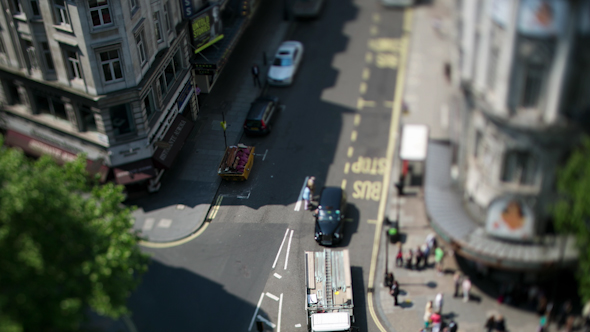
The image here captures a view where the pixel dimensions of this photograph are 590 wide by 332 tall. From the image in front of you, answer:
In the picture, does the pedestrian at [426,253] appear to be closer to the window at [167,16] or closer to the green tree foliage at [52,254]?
the green tree foliage at [52,254]

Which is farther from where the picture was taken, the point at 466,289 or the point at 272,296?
the point at 272,296

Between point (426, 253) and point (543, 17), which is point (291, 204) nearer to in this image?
point (426, 253)

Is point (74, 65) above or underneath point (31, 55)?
underneath

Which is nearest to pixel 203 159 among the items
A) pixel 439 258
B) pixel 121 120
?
pixel 121 120

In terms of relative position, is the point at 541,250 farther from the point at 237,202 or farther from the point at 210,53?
the point at 210,53

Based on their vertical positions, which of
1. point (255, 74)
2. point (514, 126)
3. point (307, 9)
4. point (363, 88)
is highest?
point (514, 126)

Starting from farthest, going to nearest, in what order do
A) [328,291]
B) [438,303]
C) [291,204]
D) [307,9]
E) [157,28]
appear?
1. [307,9]
2. [157,28]
3. [291,204]
4. [328,291]
5. [438,303]

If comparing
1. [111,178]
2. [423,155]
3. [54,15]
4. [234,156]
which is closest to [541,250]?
[423,155]

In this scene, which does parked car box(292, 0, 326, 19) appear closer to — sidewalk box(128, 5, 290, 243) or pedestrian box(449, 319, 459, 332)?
sidewalk box(128, 5, 290, 243)

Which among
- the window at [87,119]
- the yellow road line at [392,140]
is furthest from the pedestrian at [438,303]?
the window at [87,119]
